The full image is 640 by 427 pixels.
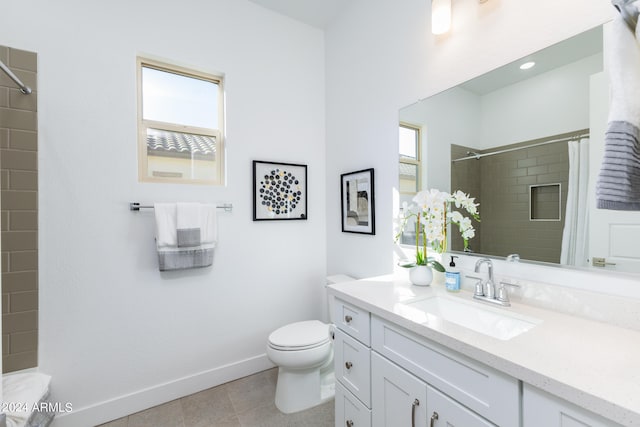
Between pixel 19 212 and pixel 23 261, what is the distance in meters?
0.27

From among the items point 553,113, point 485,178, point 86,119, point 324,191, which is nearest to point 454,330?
point 485,178

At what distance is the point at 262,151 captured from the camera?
224 cm

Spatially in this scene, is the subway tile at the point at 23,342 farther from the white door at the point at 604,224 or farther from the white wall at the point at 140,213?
the white door at the point at 604,224

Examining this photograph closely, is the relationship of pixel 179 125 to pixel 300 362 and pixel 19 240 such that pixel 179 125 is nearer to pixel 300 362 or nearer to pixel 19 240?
pixel 19 240

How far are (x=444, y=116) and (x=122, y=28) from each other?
2.07 meters

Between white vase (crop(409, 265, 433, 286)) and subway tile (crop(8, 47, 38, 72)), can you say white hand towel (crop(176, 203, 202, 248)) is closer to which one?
subway tile (crop(8, 47, 38, 72))

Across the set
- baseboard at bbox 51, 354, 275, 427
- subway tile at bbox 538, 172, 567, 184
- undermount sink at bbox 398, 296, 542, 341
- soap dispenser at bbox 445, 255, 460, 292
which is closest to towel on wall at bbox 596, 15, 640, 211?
subway tile at bbox 538, 172, 567, 184

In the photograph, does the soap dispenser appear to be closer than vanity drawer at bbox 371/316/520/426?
No

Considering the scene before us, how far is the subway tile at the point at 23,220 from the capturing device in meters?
1.50

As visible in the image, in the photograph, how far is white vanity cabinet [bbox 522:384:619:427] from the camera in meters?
0.59

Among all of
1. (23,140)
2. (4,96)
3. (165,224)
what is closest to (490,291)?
(165,224)

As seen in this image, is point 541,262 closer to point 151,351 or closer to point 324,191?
point 324,191

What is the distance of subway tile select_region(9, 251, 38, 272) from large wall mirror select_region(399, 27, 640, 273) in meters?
2.29

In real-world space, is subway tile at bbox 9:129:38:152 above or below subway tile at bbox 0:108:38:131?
below
